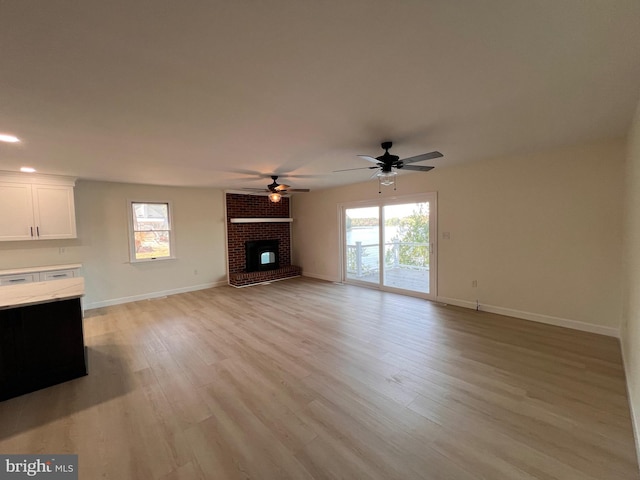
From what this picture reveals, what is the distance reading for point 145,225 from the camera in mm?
5695

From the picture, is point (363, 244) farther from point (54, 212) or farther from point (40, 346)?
point (54, 212)

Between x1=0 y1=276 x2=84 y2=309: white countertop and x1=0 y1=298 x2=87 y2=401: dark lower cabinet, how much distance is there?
0.08 meters

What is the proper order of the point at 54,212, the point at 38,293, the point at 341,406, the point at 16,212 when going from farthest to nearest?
1. the point at 54,212
2. the point at 16,212
3. the point at 38,293
4. the point at 341,406

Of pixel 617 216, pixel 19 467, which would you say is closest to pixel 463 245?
pixel 617 216

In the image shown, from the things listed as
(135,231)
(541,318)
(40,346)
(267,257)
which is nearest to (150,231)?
(135,231)

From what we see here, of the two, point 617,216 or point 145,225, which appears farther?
point 145,225

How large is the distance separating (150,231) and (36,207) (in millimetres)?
1762

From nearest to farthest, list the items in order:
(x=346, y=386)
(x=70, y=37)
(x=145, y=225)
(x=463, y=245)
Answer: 1. (x=70, y=37)
2. (x=346, y=386)
3. (x=463, y=245)
4. (x=145, y=225)

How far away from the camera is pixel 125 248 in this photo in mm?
5422

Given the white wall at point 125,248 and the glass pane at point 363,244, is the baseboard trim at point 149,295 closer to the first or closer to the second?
the white wall at point 125,248

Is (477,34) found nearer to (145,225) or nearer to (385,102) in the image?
(385,102)

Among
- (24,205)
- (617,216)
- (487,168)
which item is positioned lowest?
(617,216)

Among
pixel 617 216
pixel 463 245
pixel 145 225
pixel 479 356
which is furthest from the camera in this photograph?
pixel 145 225

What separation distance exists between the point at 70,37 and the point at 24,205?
4.60 metres
